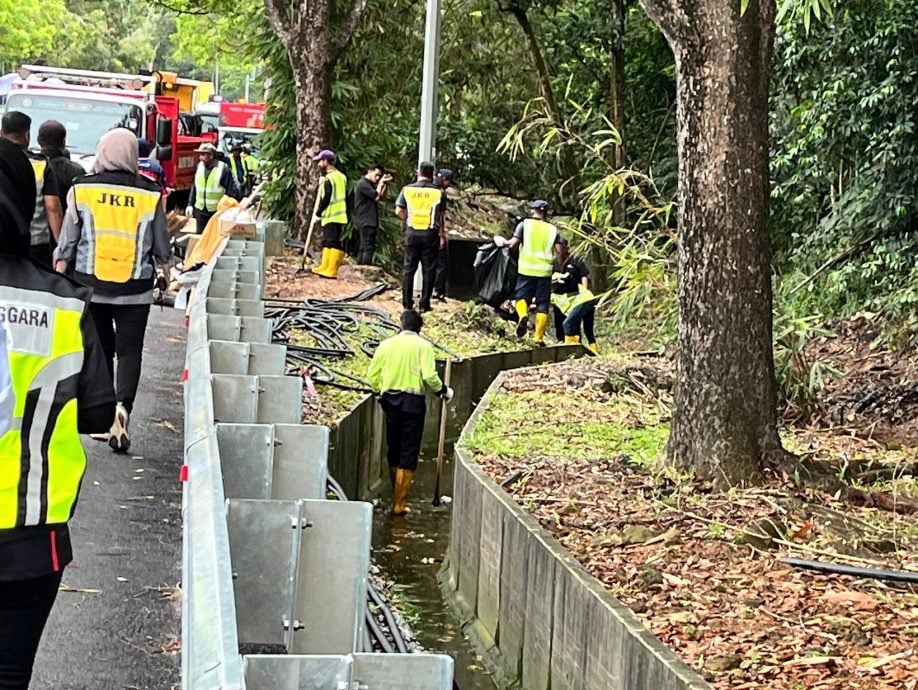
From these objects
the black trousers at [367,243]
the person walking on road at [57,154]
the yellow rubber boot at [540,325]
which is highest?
the person walking on road at [57,154]

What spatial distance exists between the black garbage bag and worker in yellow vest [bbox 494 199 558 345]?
3.27ft

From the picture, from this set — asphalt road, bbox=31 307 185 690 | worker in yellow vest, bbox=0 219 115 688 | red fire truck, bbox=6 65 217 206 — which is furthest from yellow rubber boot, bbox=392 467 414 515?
red fire truck, bbox=6 65 217 206

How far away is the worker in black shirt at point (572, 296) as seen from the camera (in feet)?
67.0

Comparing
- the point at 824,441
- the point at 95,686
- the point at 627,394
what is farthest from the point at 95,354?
the point at 627,394

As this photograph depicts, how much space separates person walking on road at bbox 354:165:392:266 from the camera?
21375mm

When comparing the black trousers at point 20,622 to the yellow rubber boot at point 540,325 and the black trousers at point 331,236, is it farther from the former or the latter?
the black trousers at point 331,236

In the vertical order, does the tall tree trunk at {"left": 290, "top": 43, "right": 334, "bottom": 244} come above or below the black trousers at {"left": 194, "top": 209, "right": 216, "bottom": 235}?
above

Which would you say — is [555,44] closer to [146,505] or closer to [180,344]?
[180,344]

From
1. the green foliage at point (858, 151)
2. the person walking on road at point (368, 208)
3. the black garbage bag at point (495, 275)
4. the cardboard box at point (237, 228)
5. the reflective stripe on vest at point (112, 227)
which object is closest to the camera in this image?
the reflective stripe on vest at point (112, 227)

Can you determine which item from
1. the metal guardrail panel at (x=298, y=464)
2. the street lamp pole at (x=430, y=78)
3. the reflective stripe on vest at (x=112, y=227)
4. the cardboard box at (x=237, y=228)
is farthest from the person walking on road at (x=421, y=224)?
the metal guardrail panel at (x=298, y=464)

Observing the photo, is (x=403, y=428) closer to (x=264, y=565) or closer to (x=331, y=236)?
(x=264, y=565)

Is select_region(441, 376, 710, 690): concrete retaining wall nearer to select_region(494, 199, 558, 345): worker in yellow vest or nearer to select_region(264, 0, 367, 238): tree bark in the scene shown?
select_region(494, 199, 558, 345): worker in yellow vest

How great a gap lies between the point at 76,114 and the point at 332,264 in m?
6.85

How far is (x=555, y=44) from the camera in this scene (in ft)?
96.6
